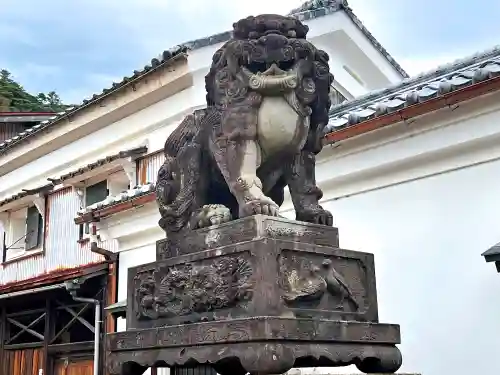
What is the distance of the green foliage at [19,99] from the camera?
3384 cm

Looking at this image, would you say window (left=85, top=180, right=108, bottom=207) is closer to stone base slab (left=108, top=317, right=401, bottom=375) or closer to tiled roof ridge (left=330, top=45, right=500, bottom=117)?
tiled roof ridge (left=330, top=45, right=500, bottom=117)

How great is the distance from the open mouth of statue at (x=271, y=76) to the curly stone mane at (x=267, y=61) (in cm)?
2

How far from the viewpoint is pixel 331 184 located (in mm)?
9766

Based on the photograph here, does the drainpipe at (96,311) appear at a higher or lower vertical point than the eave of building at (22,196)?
lower

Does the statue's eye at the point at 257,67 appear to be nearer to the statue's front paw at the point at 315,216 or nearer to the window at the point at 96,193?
the statue's front paw at the point at 315,216

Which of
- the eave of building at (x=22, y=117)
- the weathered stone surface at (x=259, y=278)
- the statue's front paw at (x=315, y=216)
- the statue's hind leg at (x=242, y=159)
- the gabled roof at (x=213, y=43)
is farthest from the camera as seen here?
the eave of building at (x=22, y=117)

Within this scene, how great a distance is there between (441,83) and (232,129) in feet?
14.3

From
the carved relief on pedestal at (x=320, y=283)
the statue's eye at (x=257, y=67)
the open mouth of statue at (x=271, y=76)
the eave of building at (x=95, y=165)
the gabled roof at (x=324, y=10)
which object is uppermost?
Answer: the gabled roof at (x=324, y=10)

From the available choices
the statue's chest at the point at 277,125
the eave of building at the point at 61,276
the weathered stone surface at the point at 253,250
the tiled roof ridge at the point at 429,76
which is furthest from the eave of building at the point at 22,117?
the statue's chest at the point at 277,125

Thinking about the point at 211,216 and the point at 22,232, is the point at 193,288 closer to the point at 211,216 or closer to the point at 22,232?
the point at 211,216

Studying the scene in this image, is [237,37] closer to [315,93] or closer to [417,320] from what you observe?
[315,93]

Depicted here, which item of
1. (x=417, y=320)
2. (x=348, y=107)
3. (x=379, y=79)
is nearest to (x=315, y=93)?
(x=417, y=320)

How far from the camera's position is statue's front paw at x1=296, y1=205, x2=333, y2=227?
16.2ft

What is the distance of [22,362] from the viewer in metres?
17.6
